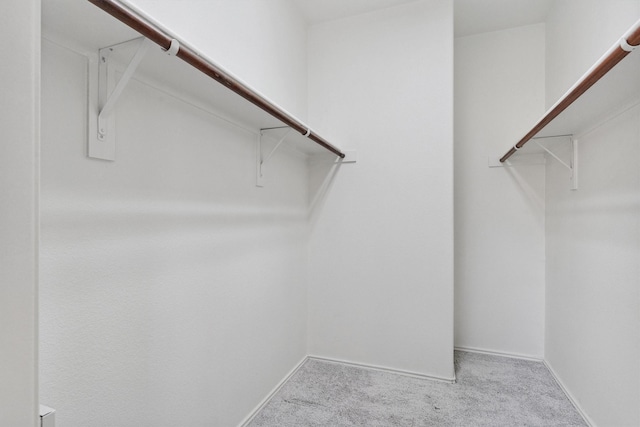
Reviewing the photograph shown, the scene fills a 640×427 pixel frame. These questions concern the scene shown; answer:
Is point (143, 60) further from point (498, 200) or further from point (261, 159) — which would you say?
point (498, 200)

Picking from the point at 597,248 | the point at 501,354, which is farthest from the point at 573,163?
the point at 501,354

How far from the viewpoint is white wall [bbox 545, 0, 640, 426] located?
1.46 metres

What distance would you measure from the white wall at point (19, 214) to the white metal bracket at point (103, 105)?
0.56 metres

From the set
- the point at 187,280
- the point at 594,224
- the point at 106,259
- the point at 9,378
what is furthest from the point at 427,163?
the point at 9,378

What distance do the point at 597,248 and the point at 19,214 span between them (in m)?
2.26

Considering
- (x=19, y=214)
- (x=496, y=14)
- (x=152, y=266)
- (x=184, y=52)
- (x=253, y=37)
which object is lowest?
(x=152, y=266)

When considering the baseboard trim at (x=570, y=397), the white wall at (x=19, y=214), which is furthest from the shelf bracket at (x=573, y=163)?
the white wall at (x=19, y=214)

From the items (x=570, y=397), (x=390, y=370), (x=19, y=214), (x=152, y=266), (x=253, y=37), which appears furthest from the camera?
(x=390, y=370)

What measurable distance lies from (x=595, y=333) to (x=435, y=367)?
0.98 m

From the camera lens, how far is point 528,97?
2.68 m

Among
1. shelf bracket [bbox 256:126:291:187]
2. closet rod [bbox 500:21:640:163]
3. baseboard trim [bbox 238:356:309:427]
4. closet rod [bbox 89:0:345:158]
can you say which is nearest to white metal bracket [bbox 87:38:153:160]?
closet rod [bbox 89:0:345:158]

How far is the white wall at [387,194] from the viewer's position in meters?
2.36

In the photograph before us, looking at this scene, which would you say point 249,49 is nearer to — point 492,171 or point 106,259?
point 106,259

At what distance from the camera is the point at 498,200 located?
2.73 m
